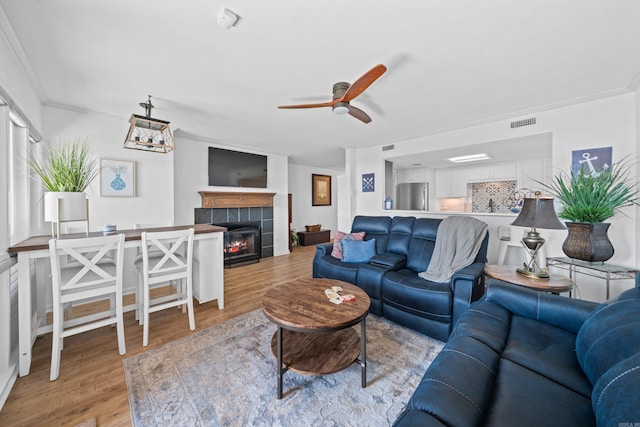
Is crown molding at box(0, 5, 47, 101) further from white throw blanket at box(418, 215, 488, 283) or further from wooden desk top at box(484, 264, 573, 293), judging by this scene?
wooden desk top at box(484, 264, 573, 293)

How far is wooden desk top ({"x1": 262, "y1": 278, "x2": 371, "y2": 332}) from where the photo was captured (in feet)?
4.98

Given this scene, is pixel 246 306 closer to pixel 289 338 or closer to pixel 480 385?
pixel 289 338

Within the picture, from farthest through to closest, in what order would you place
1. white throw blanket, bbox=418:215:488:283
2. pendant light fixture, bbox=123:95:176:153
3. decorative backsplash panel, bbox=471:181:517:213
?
decorative backsplash panel, bbox=471:181:517:213
white throw blanket, bbox=418:215:488:283
pendant light fixture, bbox=123:95:176:153

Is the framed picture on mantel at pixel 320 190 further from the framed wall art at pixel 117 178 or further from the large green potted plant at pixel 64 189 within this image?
the large green potted plant at pixel 64 189

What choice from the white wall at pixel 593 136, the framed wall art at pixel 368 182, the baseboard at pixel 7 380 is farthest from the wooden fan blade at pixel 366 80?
the baseboard at pixel 7 380

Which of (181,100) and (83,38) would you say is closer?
(83,38)

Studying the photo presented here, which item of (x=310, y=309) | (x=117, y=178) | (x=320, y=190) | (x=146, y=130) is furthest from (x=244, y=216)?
(x=310, y=309)

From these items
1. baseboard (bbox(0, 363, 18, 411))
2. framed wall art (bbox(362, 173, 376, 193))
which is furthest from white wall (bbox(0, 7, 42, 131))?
framed wall art (bbox(362, 173, 376, 193))

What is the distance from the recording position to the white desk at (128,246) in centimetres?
175

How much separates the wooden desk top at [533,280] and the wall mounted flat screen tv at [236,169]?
4.51 meters

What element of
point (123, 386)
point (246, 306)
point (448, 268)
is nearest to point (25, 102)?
point (123, 386)

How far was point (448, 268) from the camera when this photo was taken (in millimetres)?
2506

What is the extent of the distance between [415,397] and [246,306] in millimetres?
2423

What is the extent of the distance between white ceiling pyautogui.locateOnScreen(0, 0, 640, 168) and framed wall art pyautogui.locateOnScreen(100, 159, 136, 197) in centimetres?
70
